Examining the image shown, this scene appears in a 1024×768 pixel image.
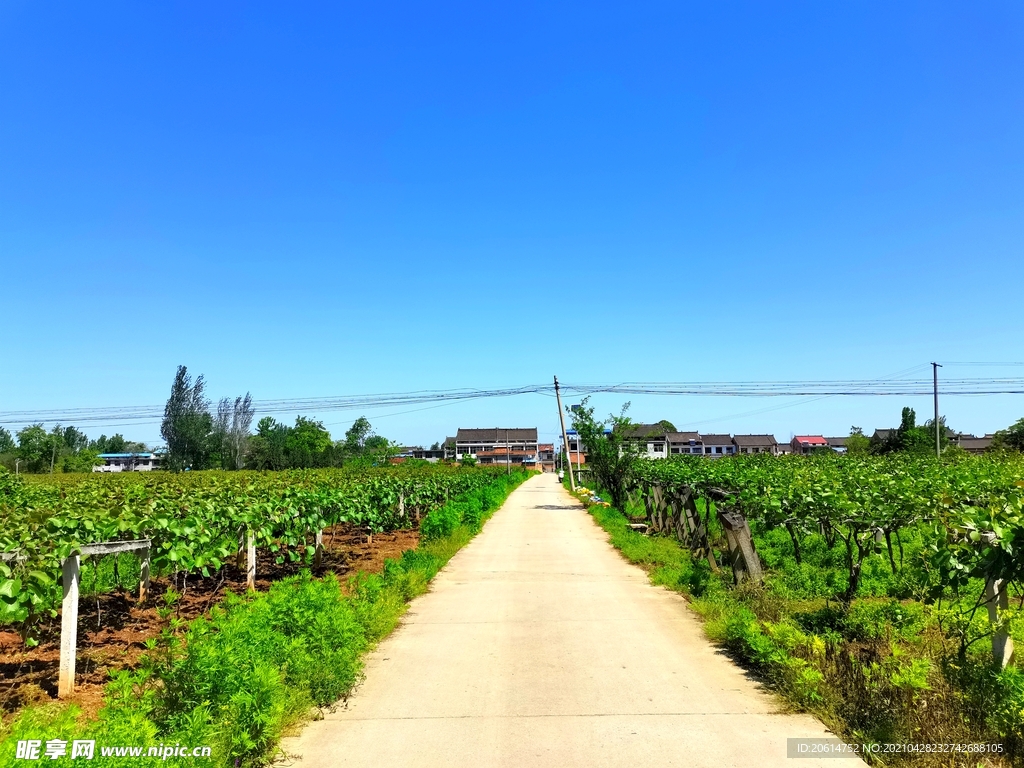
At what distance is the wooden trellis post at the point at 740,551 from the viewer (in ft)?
31.7

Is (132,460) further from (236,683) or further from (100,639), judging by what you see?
(236,683)

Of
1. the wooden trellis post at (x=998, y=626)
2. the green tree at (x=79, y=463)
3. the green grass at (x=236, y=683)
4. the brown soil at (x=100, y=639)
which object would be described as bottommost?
the green tree at (x=79, y=463)

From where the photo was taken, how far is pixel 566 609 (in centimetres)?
942

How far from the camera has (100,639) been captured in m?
7.22

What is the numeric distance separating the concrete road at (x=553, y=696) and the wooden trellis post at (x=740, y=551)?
46.3 inches

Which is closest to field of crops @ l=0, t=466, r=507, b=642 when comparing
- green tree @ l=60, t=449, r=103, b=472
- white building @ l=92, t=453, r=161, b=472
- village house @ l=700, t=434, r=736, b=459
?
green tree @ l=60, t=449, r=103, b=472

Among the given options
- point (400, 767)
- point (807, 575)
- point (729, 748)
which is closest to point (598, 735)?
point (729, 748)

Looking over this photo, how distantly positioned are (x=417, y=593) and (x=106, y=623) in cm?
427

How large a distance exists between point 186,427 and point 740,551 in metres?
78.9

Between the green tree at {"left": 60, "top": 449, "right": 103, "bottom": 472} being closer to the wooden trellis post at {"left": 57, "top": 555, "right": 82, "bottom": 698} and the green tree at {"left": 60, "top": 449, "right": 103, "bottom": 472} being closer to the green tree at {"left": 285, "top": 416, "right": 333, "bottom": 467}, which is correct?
the green tree at {"left": 285, "top": 416, "right": 333, "bottom": 467}

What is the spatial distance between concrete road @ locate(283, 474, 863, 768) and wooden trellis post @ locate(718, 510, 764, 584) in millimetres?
1175

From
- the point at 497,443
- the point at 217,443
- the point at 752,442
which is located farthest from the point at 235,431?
the point at 752,442

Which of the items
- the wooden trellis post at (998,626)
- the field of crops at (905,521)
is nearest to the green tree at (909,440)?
the field of crops at (905,521)

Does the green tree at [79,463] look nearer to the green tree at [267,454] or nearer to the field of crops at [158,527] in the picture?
the green tree at [267,454]
